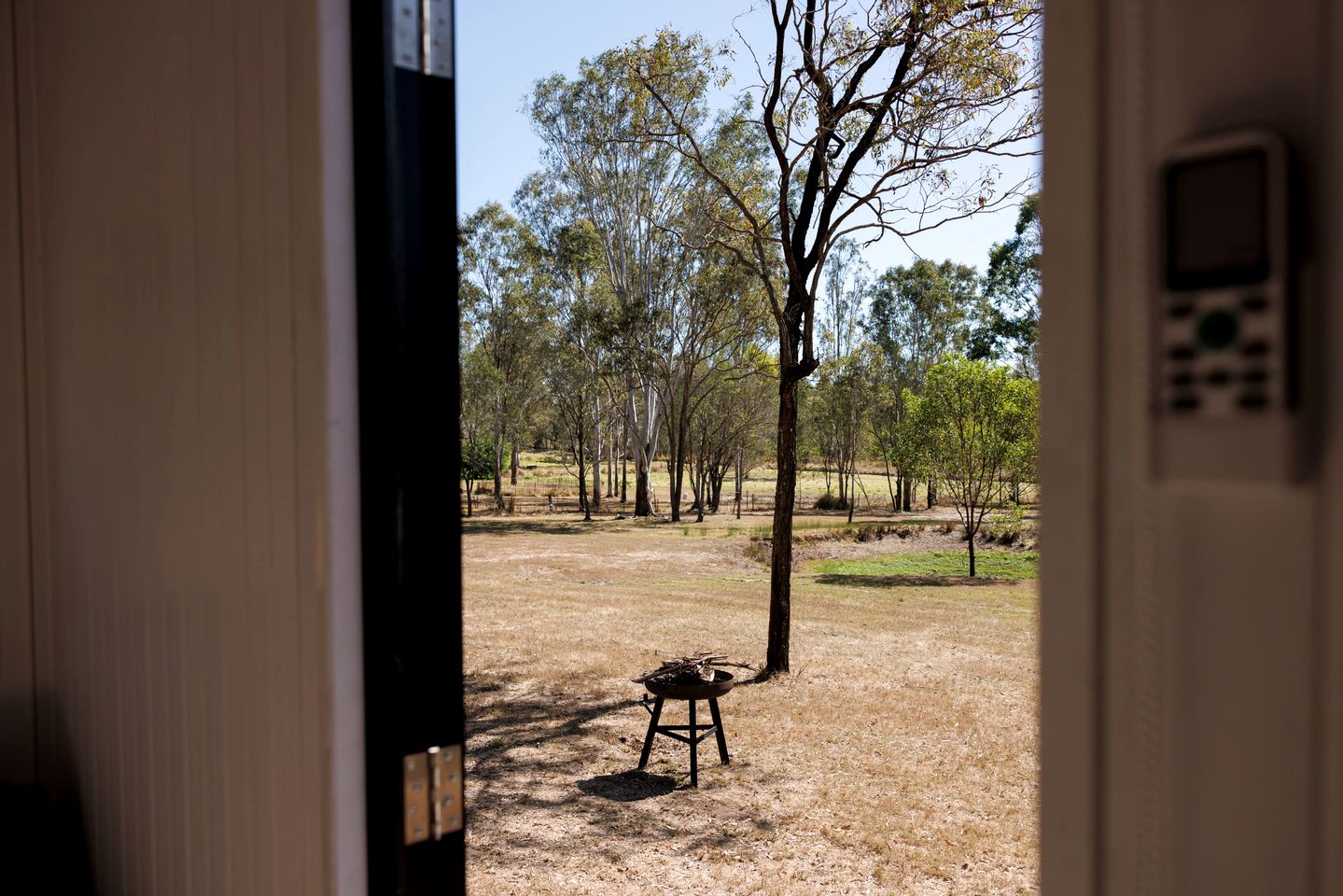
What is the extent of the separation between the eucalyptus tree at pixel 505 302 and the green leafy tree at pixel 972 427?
9.30m

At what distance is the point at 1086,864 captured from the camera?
405mm

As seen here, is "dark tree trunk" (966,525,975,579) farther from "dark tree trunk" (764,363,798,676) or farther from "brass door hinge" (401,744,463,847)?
"brass door hinge" (401,744,463,847)

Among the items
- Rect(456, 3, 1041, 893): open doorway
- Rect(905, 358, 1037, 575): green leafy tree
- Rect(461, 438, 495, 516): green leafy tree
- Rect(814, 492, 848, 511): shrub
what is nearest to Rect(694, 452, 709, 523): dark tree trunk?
Rect(456, 3, 1041, 893): open doorway

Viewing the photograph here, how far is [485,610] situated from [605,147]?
11718 millimetres

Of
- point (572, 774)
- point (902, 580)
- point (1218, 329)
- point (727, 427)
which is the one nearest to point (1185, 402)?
point (1218, 329)

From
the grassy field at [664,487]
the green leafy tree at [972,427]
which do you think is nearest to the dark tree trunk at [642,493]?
the grassy field at [664,487]

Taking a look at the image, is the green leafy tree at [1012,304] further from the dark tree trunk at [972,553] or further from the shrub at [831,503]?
the shrub at [831,503]

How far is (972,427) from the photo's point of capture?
10.9 metres

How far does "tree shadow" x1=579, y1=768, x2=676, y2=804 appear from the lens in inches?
183

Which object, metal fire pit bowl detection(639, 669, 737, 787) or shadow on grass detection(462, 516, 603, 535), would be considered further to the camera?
shadow on grass detection(462, 516, 603, 535)

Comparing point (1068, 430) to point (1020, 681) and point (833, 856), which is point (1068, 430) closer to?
point (833, 856)

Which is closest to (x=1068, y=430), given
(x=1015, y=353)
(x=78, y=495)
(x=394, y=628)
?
(x=394, y=628)

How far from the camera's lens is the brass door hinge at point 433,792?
0.96 meters

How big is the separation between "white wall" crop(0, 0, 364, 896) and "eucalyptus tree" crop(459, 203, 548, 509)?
52.9 ft
